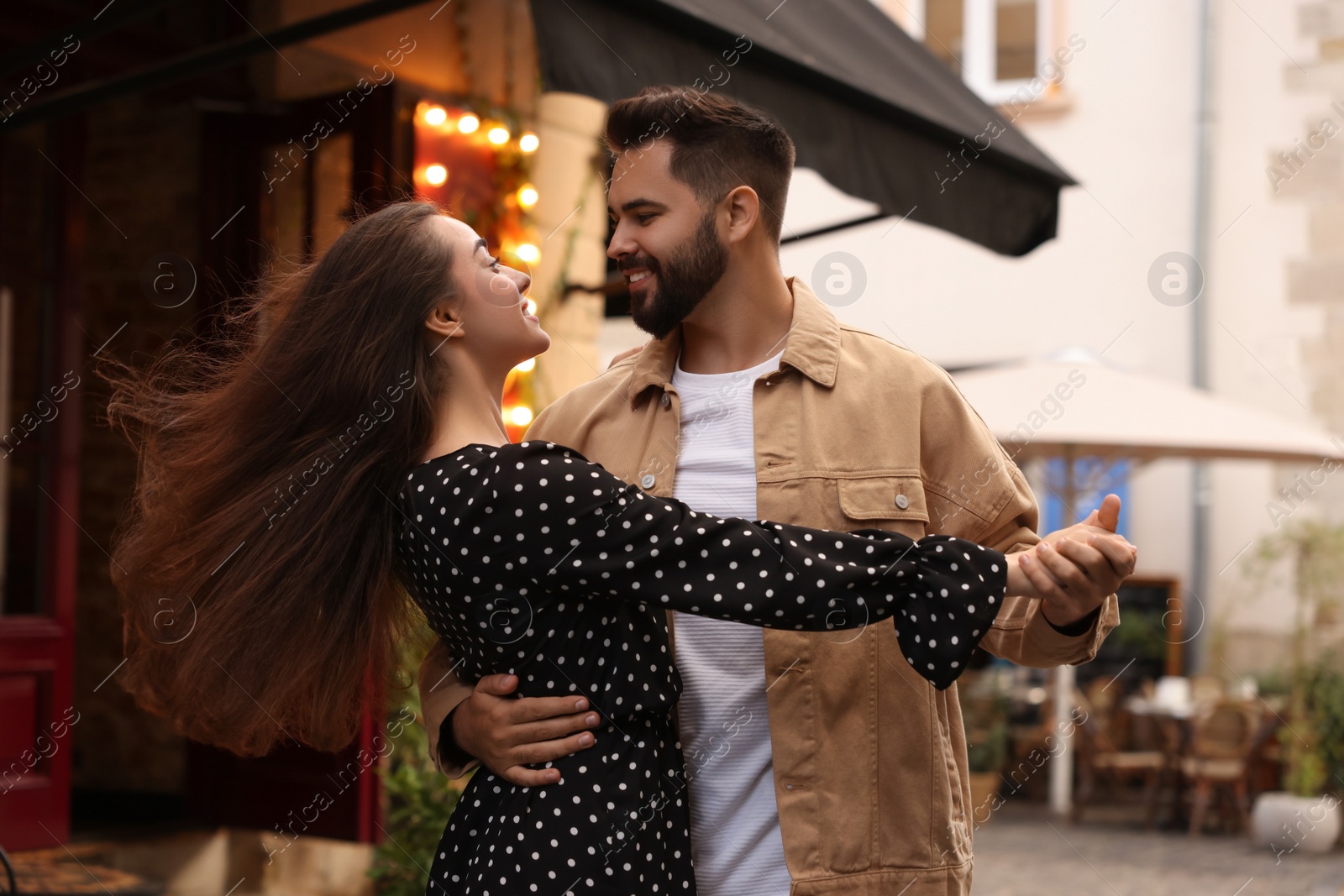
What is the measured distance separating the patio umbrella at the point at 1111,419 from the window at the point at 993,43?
5555 millimetres

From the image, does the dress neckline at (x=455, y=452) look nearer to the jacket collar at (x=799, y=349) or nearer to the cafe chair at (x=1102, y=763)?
the jacket collar at (x=799, y=349)

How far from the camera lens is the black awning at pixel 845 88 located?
3014 mm

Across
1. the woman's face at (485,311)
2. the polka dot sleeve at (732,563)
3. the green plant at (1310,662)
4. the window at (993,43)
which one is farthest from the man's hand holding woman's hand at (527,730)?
the window at (993,43)

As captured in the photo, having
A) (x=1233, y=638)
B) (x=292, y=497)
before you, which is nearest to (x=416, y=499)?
(x=292, y=497)

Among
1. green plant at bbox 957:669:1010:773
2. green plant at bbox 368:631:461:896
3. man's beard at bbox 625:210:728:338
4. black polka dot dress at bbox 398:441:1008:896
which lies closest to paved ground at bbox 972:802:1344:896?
green plant at bbox 957:669:1010:773

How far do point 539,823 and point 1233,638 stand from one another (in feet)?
35.8

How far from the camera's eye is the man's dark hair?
86.8 inches

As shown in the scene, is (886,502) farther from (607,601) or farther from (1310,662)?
(1310,662)

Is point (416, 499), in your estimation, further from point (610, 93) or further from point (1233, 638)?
point (1233, 638)

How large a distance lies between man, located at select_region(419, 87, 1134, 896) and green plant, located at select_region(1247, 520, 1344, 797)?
7.73 meters

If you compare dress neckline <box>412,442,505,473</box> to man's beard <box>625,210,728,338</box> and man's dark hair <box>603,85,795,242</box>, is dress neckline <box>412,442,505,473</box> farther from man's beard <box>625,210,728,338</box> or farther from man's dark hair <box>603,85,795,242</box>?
man's dark hair <box>603,85,795,242</box>

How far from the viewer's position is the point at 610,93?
3008mm

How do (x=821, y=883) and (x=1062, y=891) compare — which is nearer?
(x=821, y=883)

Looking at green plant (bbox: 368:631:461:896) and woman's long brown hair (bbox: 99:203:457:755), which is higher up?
woman's long brown hair (bbox: 99:203:457:755)
